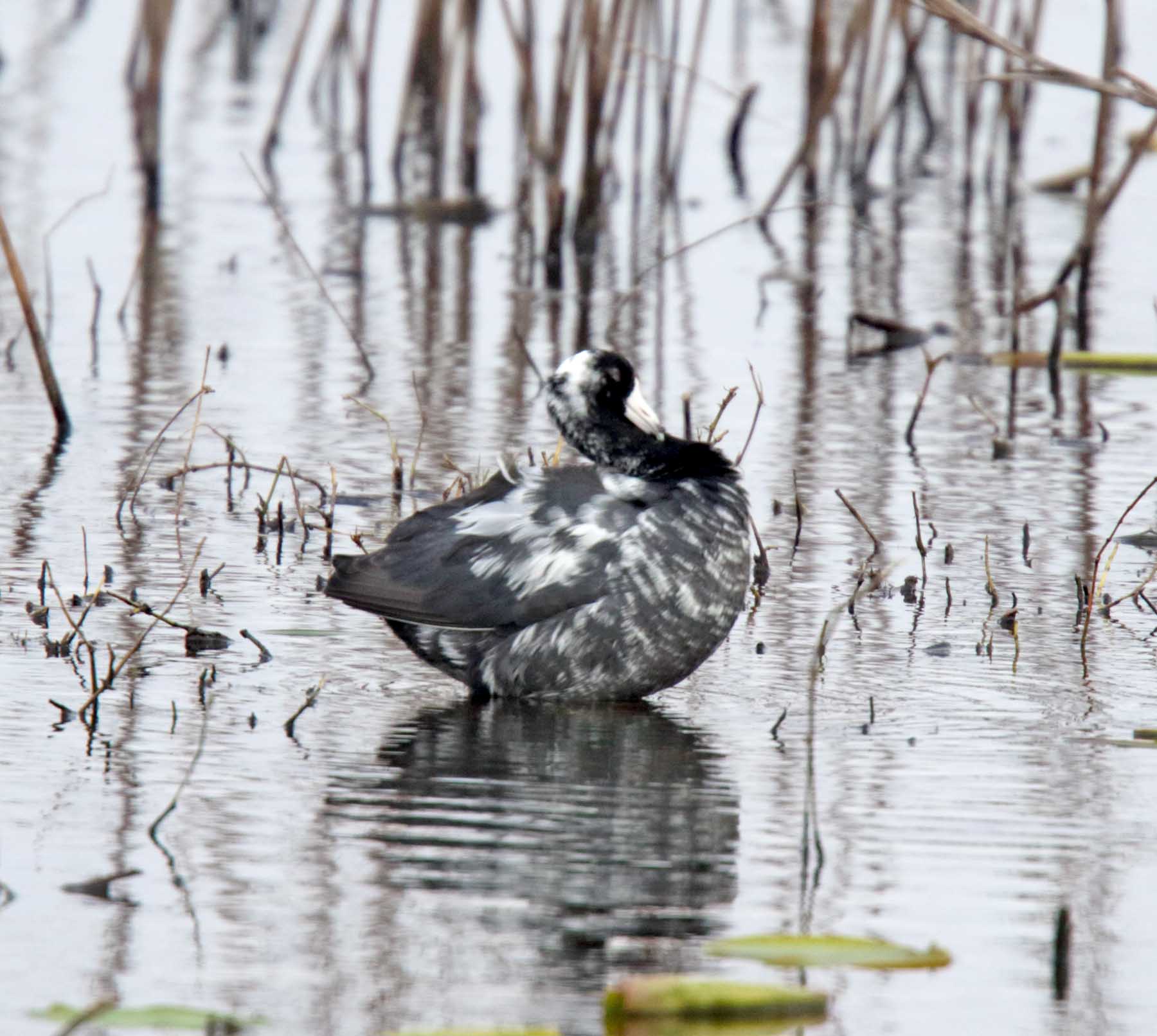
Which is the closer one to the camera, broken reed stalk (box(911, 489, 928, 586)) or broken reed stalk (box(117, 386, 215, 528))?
broken reed stalk (box(911, 489, 928, 586))

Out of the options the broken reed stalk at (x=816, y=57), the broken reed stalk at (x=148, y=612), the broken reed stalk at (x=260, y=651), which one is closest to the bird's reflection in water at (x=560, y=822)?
the broken reed stalk at (x=260, y=651)

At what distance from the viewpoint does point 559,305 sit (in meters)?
11.2

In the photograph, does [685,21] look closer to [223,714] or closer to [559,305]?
[559,305]

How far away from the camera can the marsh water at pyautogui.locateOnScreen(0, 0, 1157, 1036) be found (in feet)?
13.1

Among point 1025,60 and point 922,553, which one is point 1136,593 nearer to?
point 922,553

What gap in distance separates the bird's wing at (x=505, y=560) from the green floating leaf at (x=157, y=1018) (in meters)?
2.08

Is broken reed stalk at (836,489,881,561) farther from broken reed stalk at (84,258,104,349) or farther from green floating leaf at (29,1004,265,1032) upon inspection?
broken reed stalk at (84,258,104,349)

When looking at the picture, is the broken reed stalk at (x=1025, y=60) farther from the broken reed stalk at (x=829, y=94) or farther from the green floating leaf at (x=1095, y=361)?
the broken reed stalk at (x=829, y=94)

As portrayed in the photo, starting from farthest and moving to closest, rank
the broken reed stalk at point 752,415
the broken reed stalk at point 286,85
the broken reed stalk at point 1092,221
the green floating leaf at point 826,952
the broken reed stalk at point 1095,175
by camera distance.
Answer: the broken reed stalk at point 286,85 → the broken reed stalk at point 1092,221 → the broken reed stalk at point 1095,175 → the broken reed stalk at point 752,415 → the green floating leaf at point 826,952

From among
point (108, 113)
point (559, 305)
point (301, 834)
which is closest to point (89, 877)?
point (301, 834)

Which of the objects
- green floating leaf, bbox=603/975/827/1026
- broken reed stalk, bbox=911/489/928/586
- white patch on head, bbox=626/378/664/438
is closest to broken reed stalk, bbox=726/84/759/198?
broken reed stalk, bbox=911/489/928/586

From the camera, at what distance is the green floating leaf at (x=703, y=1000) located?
3605 millimetres

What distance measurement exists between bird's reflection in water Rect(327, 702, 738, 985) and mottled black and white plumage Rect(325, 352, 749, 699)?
0.14 m

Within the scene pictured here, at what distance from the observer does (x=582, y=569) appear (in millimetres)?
5535
